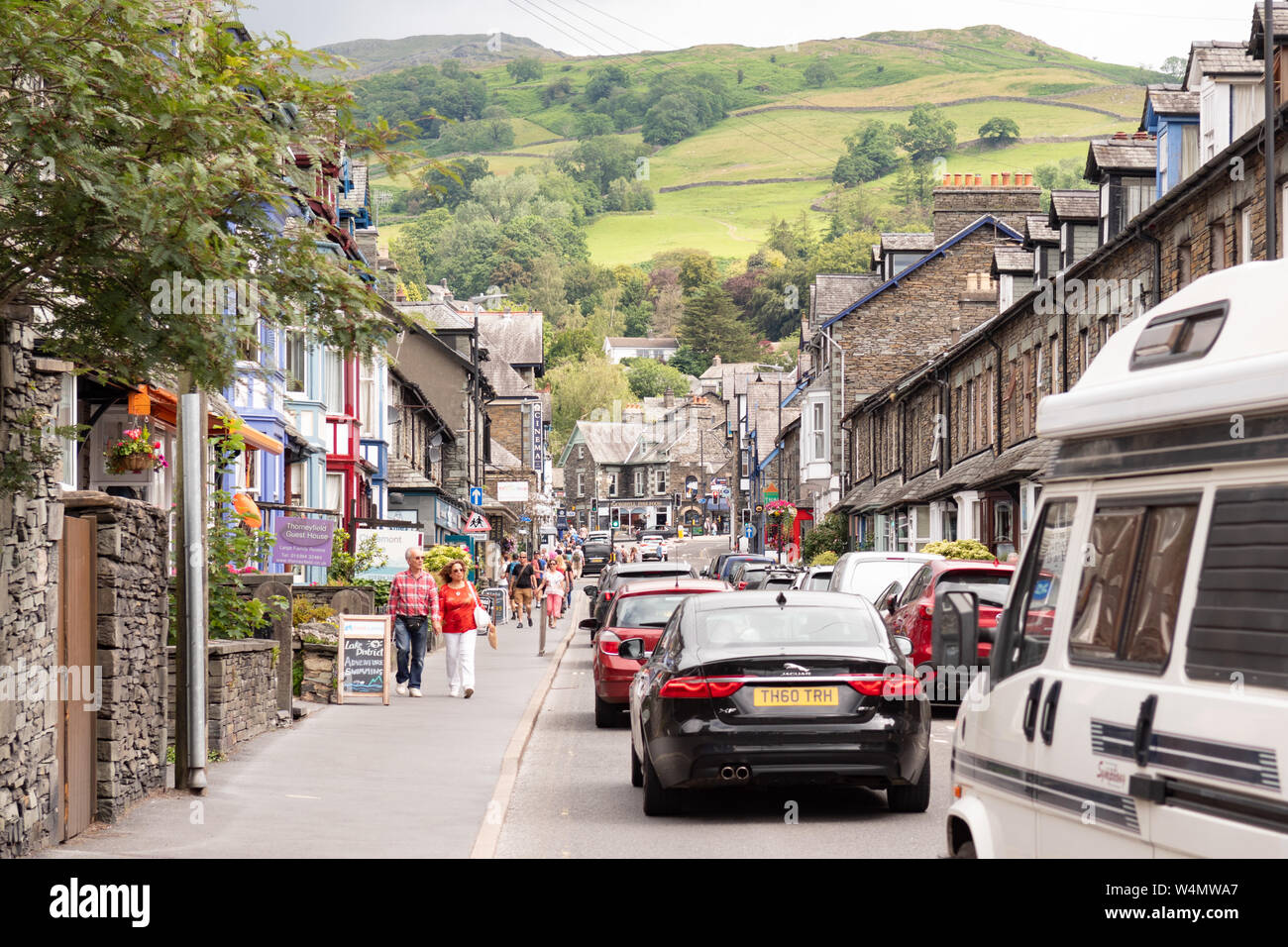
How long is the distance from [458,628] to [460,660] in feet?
1.65

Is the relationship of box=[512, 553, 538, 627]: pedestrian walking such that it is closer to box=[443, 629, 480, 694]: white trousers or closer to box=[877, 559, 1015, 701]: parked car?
box=[443, 629, 480, 694]: white trousers

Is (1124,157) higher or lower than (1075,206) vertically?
higher

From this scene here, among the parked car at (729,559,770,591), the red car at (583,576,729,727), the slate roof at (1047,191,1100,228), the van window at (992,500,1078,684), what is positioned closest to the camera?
the van window at (992,500,1078,684)

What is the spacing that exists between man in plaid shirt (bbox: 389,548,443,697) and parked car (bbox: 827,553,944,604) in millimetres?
5673

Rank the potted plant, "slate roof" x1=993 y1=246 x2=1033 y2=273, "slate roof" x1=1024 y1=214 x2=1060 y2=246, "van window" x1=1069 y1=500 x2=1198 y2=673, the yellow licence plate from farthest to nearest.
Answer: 1. "slate roof" x1=993 y1=246 x2=1033 y2=273
2. "slate roof" x1=1024 y1=214 x2=1060 y2=246
3. the potted plant
4. the yellow licence plate
5. "van window" x1=1069 y1=500 x2=1198 y2=673

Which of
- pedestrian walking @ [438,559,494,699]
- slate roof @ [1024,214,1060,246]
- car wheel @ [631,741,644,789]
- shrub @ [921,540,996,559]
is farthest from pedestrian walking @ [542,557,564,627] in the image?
car wheel @ [631,741,644,789]

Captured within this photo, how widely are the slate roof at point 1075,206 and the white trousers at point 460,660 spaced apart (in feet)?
61.2

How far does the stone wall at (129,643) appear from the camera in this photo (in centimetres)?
1033

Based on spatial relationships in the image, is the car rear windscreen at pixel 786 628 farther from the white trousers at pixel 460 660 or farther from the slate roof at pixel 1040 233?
the slate roof at pixel 1040 233

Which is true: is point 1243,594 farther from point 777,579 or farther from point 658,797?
point 777,579

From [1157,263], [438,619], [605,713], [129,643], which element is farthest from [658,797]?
[1157,263]

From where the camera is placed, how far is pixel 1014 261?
40.5m

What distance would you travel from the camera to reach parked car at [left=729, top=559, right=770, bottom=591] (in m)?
35.5
